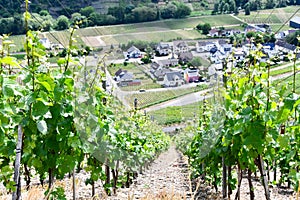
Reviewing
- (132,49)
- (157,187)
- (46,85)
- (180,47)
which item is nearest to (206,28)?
(180,47)

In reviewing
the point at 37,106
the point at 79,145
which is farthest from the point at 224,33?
the point at 37,106

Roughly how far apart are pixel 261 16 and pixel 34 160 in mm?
5409

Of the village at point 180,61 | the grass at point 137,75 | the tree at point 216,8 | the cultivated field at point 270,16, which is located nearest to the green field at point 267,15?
Answer: the cultivated field at point 270,16

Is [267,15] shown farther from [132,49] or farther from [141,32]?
[132,49]

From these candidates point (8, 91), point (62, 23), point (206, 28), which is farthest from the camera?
point (206, 28)

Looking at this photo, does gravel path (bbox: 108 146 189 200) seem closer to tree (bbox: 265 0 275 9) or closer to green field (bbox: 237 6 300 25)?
green field (bbox: 237 6 300 25)

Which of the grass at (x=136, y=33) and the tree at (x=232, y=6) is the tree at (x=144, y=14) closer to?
the grass at (x=136, y=33)

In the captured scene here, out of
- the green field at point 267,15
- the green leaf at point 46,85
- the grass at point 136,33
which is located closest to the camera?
the green leaf at point 46,85

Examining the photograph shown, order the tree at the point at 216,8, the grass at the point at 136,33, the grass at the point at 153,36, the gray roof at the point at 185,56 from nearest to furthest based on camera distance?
1. the grass at the point at 136,33
2. the grass at the point at 153,36
3. the gray roof at the point at 185,56
4. the tree at the point at 216,8

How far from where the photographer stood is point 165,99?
6609 millimetres

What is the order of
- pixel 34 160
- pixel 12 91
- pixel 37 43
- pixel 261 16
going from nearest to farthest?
pixel 12 91
pixel 37 43
pixel 34 160
pixel 261 16

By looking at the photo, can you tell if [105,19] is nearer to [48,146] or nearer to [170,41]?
[170,41]

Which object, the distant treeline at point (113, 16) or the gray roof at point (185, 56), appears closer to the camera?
the distant treeline at point (113, 16)

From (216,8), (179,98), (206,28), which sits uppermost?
(216,8)
